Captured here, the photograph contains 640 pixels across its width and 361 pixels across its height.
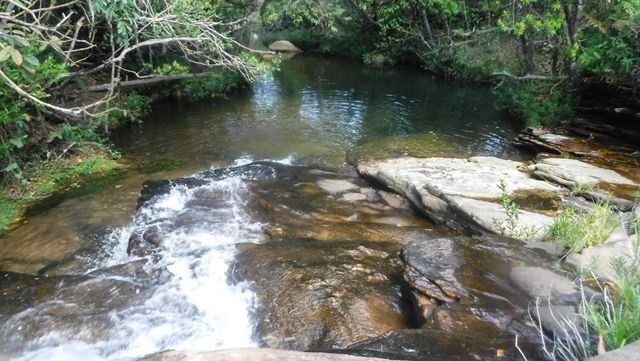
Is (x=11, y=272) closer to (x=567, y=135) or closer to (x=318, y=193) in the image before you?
(x=318, y=193)

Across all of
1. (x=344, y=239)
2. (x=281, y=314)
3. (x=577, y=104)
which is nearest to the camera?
(x=281, y=314)

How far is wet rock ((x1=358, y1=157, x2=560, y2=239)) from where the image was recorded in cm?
557

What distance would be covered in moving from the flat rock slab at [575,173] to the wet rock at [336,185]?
10.5ft

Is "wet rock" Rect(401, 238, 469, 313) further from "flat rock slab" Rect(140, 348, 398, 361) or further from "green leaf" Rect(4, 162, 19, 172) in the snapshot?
"green leaf" Rect(4, 162, 19, 172)

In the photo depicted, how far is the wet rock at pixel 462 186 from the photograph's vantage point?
5.57m

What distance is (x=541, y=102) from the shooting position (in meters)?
11.6

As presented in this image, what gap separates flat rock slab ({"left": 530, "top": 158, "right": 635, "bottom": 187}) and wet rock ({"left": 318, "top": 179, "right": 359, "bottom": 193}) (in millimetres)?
3196

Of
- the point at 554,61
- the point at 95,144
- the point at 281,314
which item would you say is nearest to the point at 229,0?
the point at 95,144

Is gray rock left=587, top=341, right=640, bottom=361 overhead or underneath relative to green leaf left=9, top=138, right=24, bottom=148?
Answer: overhead

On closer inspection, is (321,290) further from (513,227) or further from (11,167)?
(11,167)

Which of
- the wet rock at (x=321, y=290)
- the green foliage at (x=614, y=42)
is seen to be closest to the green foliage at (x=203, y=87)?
the wet rock at (x=321, y=290)

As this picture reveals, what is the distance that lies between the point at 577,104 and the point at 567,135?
1276mm

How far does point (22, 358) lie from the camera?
159 inches

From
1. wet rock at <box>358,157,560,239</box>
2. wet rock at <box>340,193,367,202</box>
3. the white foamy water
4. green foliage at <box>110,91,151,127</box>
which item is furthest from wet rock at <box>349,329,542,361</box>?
green foliage at <box>110,91,151,127</box>
